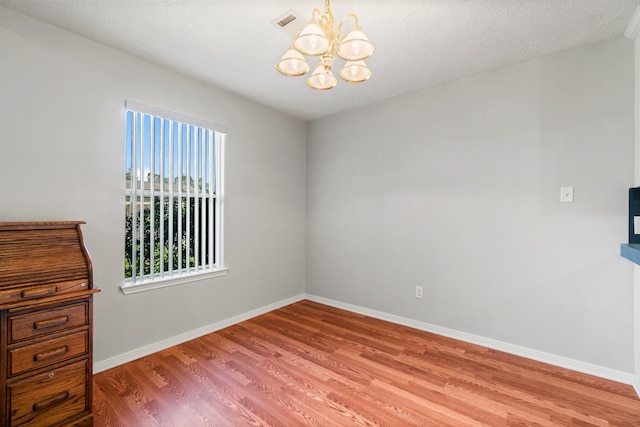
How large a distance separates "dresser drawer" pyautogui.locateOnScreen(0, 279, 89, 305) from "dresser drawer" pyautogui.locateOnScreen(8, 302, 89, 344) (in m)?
0.09

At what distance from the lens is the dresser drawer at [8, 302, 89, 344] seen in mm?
1476

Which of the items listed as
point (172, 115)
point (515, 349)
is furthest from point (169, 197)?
point (515, 349)

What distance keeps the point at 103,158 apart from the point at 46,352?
1.37 m

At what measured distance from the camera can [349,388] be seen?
203cm

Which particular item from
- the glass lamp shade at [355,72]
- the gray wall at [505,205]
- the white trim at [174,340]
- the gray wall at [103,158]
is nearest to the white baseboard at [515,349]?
the gray wall at [505,205]

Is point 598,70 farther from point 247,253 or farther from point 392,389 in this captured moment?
point 247,253

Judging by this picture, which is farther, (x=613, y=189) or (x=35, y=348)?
(x=613, y=189)

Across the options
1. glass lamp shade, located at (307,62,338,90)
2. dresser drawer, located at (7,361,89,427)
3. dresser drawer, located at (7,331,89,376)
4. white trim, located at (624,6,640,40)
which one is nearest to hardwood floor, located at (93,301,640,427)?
dresser drawer, located at (7,361,89,427)

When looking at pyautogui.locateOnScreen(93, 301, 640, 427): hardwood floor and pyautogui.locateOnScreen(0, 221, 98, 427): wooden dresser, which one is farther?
pyautogui.locateOnScreen(93, 301, 640, 427): hardwood floor

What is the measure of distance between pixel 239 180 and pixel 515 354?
3.06 meters

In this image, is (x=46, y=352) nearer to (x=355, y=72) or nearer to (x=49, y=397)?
(x=49, y=397)

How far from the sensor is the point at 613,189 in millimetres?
2146

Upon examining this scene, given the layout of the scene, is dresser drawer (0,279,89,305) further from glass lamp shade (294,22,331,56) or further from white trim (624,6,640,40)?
white trim (624,6,640,40)

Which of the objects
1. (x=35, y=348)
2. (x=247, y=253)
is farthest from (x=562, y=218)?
(x=35, y=348)
